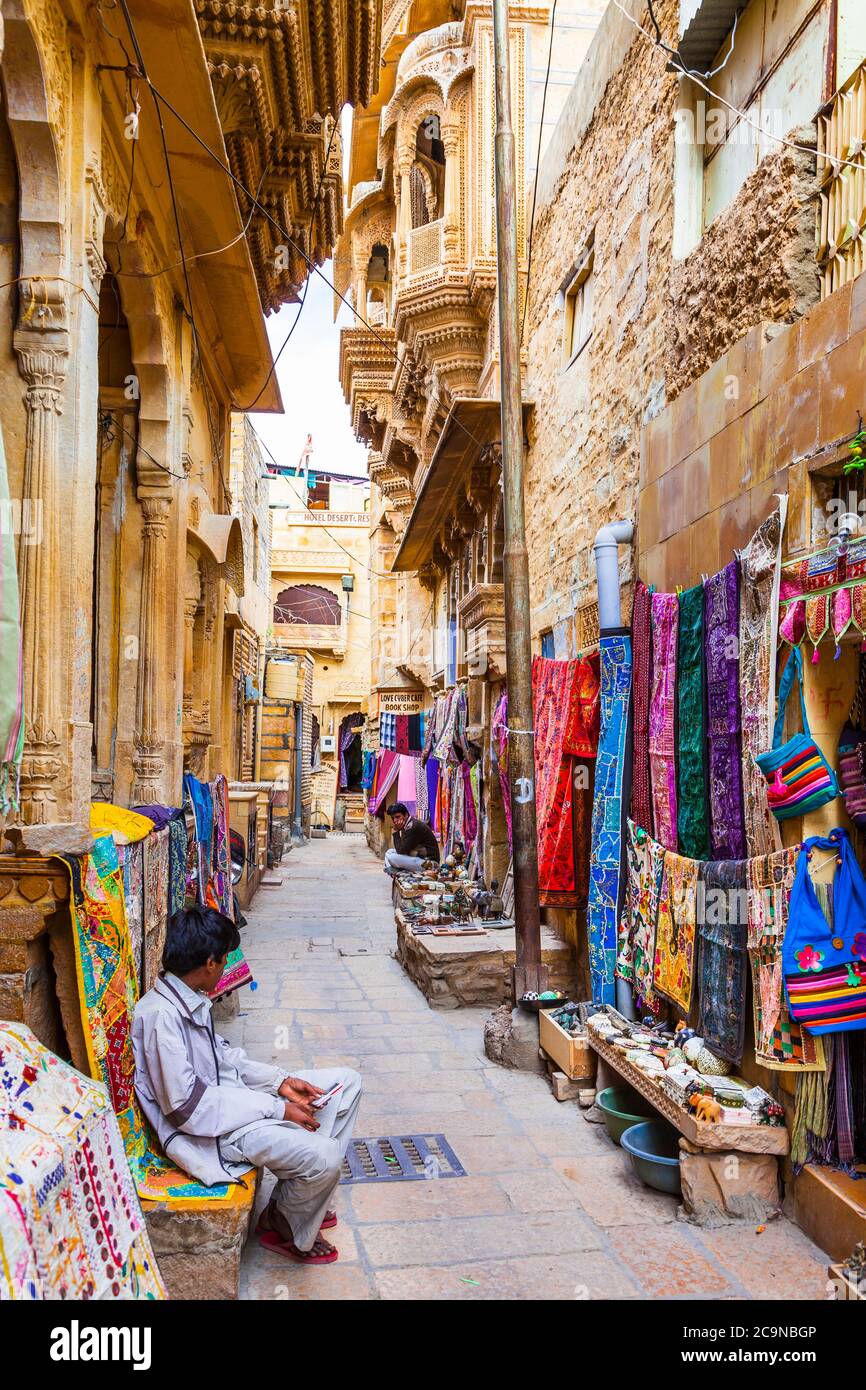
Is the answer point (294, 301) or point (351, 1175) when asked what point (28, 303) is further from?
point (294, 301)

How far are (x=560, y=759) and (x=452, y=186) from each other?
9570 millimetres

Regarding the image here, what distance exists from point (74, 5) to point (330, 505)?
3446 centimetres

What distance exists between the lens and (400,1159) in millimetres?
4562

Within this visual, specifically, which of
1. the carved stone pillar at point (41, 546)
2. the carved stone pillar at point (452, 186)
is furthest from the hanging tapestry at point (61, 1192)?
the carved stone pillar at point (452, 186)

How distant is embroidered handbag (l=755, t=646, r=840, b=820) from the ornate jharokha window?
31987 millimetres

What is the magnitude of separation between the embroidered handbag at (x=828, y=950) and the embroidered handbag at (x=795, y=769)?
0.15 m

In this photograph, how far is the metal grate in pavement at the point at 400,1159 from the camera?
14.3 feet

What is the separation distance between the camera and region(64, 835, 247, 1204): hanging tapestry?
131 inches

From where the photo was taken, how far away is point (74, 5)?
445 cm

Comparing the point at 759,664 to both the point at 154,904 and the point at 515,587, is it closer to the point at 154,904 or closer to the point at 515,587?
the point at 515,587

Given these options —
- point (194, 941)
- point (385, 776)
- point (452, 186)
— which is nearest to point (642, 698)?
point (194, 941)

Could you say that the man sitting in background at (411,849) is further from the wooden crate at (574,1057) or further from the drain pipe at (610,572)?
the wooden crate at (574,1057)

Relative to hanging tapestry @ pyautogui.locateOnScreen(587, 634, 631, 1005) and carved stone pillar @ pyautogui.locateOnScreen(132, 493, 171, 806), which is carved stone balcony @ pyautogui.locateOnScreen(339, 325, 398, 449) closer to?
carved stone pillar @ pyautogui.locateOnScreen(132, 493, 171, 806)

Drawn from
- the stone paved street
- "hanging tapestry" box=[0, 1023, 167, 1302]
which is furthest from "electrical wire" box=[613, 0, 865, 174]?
"hanging tapestry" box=[0, 1023, 167, 1302]
